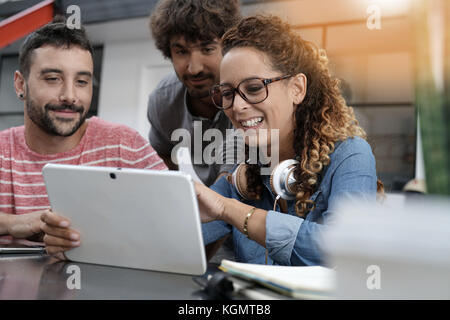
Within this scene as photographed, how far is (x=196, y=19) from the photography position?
5.45 feet


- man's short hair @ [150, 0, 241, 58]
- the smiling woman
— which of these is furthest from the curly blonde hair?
man's short hair @ [150, 0, 241, 58]

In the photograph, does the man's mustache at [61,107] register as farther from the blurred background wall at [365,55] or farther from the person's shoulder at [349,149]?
the blurred background wall at [365,55]

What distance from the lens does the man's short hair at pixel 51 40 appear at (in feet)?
5.01

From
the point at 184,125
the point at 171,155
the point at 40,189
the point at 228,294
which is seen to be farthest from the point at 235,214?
the point at 171,155

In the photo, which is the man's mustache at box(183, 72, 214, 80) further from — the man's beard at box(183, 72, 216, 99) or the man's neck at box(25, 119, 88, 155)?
the man's neck at box(25, 119, 88, 155)

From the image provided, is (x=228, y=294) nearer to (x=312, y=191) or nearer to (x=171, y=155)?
(x=312, y=191)

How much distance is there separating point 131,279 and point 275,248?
0.36m

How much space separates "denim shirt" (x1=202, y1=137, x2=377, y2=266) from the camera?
971 mm

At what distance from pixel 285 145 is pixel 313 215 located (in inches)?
9.5

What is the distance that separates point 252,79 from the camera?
46.8 inches

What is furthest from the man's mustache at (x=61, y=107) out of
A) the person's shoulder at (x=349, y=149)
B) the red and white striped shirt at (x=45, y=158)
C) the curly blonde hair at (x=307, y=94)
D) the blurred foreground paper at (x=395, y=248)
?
the blurred foreground paper at (x=395, y=248)

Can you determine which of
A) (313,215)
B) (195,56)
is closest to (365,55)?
(195,56)

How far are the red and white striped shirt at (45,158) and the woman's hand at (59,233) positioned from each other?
2.00 feet
